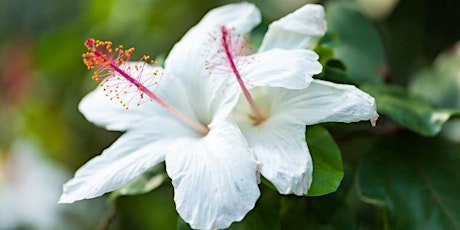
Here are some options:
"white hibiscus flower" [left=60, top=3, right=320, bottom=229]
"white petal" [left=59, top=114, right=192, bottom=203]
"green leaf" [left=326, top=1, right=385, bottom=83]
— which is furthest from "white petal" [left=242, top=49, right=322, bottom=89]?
"green leaf" [left=326, top=1, right=385, bottom=83]

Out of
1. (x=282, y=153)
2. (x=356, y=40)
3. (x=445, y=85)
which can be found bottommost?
(x=445, y=85)

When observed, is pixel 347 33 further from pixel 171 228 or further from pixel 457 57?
pixel 171 228

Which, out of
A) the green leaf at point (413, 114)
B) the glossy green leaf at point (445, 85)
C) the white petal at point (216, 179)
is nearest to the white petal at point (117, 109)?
the white petal at point (216, 179)

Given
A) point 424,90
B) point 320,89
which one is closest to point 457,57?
point 424,90

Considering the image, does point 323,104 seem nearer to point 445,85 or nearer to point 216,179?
point 216,179

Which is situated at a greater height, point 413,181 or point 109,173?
point 109,173

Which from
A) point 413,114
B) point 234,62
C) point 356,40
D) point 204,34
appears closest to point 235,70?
point 234,62
